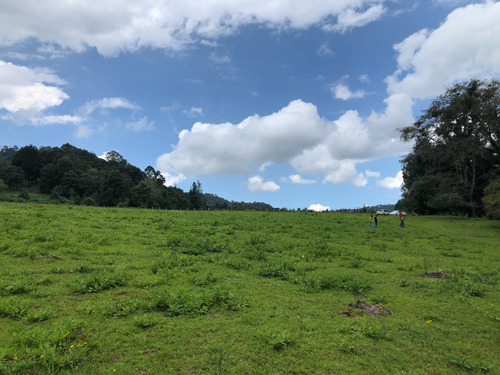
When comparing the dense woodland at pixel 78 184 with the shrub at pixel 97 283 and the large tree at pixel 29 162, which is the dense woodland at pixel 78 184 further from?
the shrub at pixel 97 283

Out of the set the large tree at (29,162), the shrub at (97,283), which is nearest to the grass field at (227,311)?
the shrub at (97,283)

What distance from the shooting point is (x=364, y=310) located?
7797mm

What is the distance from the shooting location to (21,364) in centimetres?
448

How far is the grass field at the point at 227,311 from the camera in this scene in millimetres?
5152

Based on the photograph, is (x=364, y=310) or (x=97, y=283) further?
(x=97, y=283)

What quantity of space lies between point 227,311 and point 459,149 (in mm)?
47770

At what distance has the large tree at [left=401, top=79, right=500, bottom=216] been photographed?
40.7 meters

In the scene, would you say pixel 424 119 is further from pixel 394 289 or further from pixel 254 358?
pixel 254 358

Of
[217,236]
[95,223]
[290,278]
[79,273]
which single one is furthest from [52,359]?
[95,223]

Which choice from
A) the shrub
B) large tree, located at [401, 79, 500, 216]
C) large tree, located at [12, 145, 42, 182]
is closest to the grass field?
the shrub

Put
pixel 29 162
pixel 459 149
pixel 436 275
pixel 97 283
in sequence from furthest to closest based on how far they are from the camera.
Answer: pixel 29 162, pixel 459 149, pixel 436 275, pixel 97 283

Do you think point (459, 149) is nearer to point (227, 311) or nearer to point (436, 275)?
point (436, 275)

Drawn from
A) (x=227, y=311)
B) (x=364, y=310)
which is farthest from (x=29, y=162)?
(x=364, y=310)

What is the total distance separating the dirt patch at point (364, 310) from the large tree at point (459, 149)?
38.3 metres
